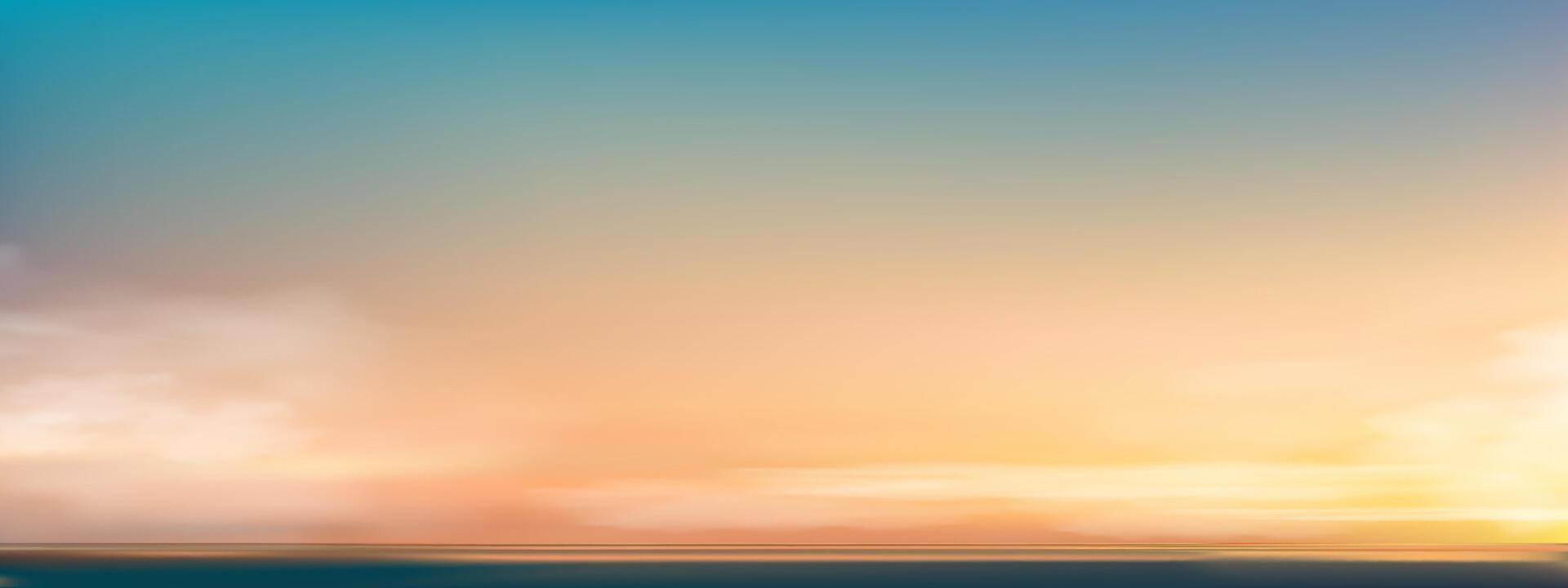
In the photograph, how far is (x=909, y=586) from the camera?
3166 cm

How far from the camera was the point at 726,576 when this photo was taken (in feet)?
100

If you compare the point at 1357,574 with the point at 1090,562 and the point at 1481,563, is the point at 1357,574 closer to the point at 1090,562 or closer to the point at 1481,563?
the point at 1481,563

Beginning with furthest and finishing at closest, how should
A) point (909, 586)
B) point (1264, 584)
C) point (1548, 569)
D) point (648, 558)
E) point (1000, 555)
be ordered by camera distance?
point (1000, 555) < point (648, 558) < point (909, 586) < point (1264, 584) < point (1548, 569)

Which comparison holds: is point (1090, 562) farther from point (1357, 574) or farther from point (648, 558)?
point (648, 558)

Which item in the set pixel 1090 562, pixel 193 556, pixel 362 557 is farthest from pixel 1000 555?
pixel 193 556

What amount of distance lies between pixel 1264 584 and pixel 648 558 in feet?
40.7

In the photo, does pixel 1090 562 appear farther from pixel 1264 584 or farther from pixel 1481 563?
pixel 1481 563

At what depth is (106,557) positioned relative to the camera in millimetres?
29906

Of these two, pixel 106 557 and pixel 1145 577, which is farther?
pixel 1145 577

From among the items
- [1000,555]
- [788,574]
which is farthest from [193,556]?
[1000,555]

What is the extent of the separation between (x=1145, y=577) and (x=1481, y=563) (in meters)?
6.59

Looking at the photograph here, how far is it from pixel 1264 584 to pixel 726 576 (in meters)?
9.61

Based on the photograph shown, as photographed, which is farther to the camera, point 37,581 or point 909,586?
point 909,586

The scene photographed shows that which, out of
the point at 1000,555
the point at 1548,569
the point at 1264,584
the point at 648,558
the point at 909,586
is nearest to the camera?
the point at 1548,569
